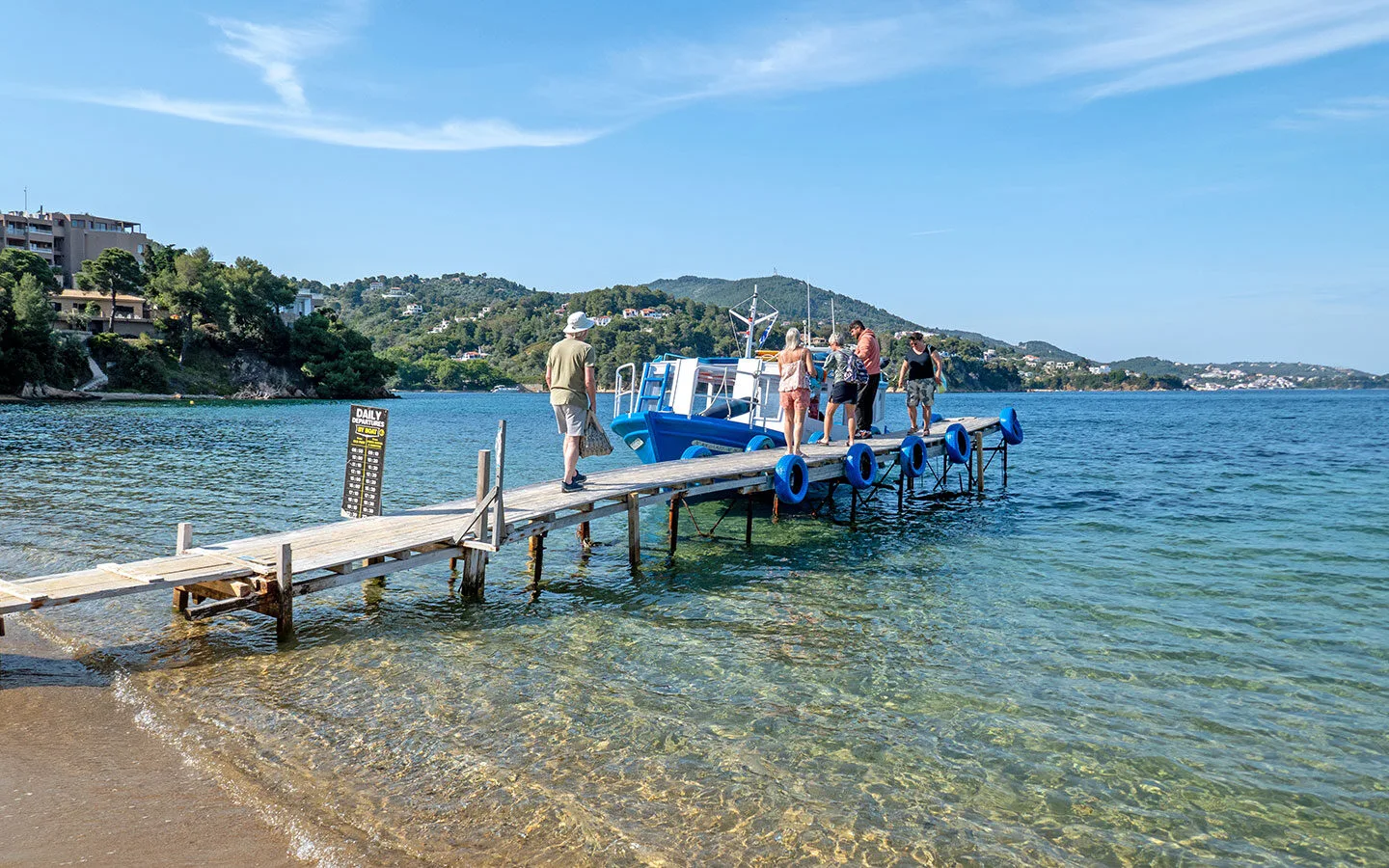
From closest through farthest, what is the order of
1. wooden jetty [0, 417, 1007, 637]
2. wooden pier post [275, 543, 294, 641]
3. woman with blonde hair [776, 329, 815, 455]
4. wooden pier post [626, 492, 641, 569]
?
wooden jetty [0, 417, 1007, 637] < wooden pier post [275, 543, 294, 641] < wooden pier post [626, 492, 641, 569] < woman with blonde hair [776, 329, 815, 455]

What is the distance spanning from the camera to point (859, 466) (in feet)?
57.3

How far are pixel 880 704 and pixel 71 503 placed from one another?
18685 mm

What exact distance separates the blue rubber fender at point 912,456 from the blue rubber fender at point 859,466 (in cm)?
199

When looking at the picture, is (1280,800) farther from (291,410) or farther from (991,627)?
(291,410)

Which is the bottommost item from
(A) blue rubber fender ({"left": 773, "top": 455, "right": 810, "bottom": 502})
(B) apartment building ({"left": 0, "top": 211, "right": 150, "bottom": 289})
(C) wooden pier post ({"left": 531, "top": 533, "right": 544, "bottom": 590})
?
(C) wooden pier post ({"left": 531, "top": 533, "right": 544, "bottom": 590})

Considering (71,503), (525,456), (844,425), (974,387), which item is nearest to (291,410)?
(525,456)

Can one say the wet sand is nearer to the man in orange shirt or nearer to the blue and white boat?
the blue and white boat

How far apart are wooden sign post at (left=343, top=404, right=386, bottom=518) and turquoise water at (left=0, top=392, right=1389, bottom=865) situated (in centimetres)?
117

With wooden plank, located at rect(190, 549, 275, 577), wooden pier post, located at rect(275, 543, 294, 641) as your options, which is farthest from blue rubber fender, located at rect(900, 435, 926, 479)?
wooden plank, located at rect(190, 549, 275, 577)

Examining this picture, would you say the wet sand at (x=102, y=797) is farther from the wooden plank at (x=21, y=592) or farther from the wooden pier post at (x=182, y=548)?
the wooden pier post at (x=182, y=548)

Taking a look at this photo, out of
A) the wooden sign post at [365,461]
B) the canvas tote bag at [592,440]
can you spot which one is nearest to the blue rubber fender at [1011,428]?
the canvas tote bag at [592,440]

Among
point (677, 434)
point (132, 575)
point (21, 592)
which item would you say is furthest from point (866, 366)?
point (21, 592)

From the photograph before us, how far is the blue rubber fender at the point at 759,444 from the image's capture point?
63.5ft

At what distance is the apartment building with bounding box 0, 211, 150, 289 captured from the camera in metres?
103
